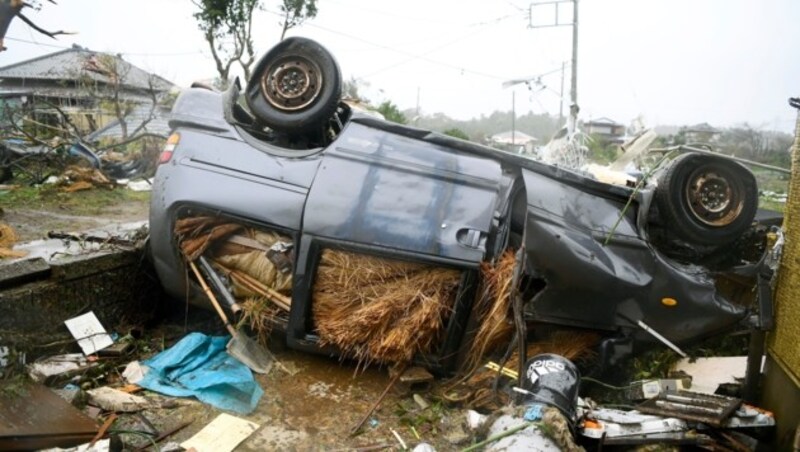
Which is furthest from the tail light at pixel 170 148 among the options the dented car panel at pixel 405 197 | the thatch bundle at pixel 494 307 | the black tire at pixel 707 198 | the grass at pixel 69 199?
the grass at pixel 69 199

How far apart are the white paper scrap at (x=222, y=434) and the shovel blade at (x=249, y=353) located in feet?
1.60

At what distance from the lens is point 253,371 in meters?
3.70

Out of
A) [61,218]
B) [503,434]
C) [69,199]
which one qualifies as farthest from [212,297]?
[69,199]

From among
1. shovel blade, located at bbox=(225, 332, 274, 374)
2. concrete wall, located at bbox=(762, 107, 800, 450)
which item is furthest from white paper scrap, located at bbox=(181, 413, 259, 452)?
concrete wall, located at bbox=(762, 107, 800, 450)

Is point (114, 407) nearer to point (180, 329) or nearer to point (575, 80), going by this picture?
point (180, 329)

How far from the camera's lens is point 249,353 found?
3730 millimetres

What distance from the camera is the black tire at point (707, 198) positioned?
3422mm

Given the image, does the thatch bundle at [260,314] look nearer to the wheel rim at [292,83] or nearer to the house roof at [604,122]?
the wheel rim at [292,83]

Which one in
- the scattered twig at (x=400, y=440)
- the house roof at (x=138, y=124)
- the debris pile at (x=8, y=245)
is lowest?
the scattered twig at (x=400, y=440)

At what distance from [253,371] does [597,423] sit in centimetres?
220

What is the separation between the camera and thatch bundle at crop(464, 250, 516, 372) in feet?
10.8

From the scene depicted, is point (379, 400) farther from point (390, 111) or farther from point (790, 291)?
point (390, 111)

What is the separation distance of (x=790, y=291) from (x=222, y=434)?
3.19 m

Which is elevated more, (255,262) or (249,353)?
(255,262)
